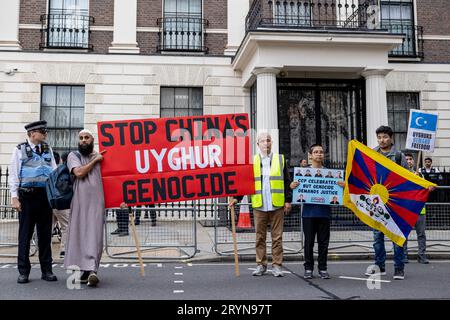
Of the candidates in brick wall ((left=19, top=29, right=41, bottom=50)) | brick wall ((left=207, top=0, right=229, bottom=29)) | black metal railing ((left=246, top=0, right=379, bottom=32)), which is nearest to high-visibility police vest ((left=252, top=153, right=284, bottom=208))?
black metal railing ((left=246, top=0, right=379, bottom=32))

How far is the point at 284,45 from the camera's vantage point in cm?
1275

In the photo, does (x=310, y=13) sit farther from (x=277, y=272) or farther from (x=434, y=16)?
(x=277, y=272)

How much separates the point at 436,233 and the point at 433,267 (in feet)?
7.46

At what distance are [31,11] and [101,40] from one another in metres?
2.43

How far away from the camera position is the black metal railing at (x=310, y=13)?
13680mm

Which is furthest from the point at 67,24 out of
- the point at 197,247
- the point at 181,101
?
the point at 197,247

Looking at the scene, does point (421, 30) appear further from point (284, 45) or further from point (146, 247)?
point (146, 247)

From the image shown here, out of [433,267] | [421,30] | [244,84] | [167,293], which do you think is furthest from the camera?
[421,30]

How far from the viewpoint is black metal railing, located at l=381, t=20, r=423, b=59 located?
52.1 feet

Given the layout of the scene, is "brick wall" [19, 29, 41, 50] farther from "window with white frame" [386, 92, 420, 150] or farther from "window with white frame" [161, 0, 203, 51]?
"window with white frame" [386, 92, 420, 150]

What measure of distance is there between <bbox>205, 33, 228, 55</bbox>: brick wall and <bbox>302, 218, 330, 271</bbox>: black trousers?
9.97 meters

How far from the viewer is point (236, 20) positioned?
15547 mm

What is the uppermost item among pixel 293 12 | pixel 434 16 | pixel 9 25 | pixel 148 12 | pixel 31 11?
pixel 434 16
